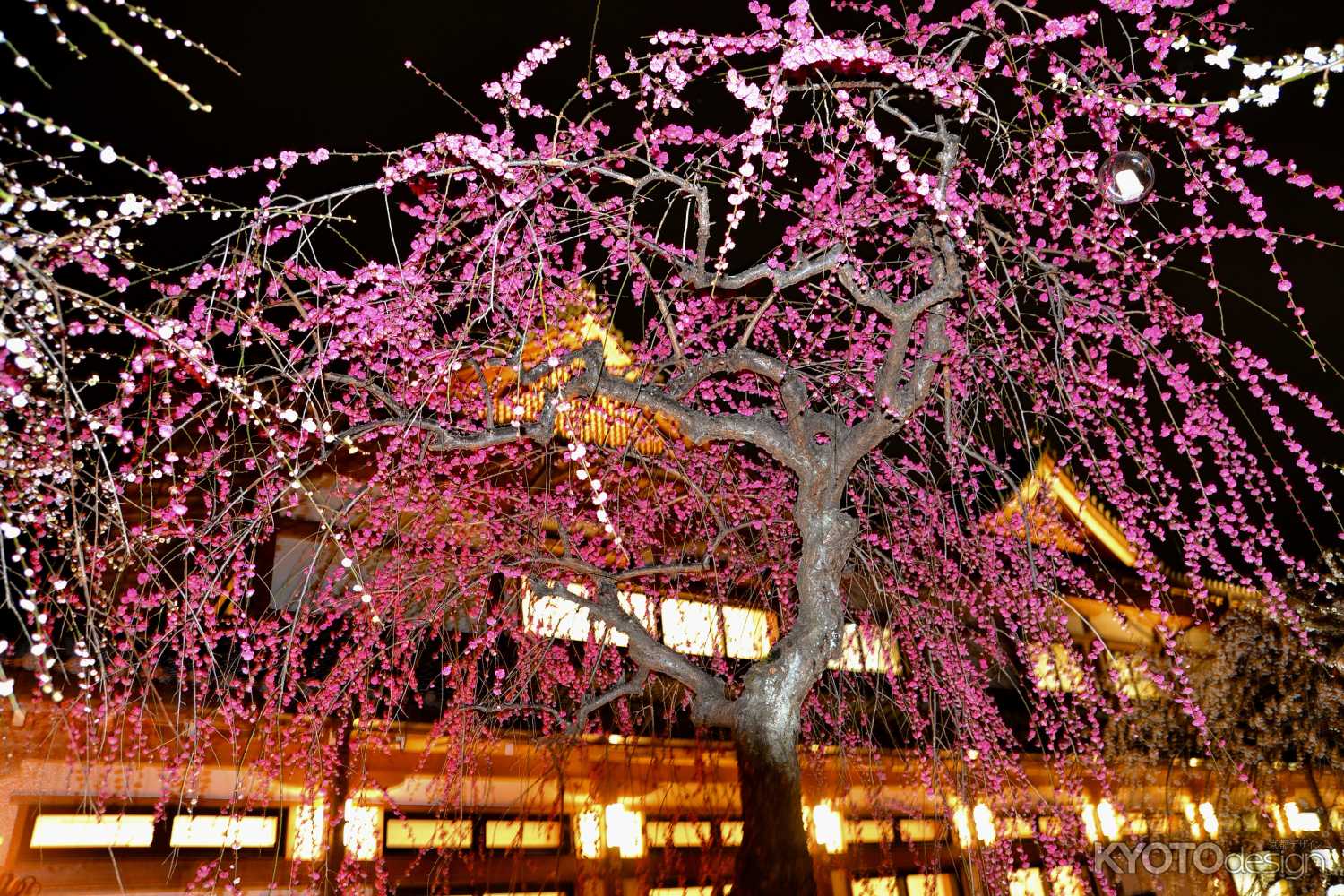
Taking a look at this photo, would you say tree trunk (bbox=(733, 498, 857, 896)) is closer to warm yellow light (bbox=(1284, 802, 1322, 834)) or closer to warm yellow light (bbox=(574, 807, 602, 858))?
warm yellow light (bbox=(574, 807, 602, 858))

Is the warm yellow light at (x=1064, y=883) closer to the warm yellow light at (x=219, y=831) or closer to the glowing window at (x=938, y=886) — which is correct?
the glowing window at (x=938, y=886)

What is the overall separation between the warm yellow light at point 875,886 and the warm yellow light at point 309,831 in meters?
6.58

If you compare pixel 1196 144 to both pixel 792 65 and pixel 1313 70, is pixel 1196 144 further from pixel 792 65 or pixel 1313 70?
pixel 792 65

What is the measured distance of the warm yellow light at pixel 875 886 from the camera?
11289mm

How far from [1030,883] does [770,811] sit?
10.1 meters

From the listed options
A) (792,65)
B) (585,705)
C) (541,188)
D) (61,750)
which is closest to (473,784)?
(585,705)

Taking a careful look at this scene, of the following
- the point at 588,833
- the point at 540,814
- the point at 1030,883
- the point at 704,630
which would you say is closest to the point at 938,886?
the point at 1030,883

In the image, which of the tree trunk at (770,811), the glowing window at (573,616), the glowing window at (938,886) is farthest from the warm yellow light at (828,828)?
the tree trunk at (770,811)

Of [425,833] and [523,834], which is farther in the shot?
[523,834]

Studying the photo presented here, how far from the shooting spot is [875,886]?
1147cm

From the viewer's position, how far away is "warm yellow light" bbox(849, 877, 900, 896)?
11.3m

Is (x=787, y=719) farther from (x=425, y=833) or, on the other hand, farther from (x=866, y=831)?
(x=866, y=831)

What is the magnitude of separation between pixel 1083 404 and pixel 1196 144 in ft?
6.26

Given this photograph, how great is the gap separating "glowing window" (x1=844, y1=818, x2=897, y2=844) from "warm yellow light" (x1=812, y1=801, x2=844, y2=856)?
0.19 meters
